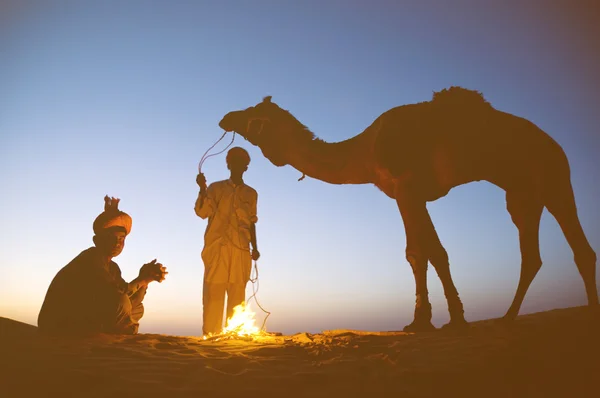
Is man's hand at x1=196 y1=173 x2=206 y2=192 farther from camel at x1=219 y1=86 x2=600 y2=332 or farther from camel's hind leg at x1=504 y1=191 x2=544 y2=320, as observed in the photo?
camel's hind leg at x1=504 y1=191 x2=544 y2=320

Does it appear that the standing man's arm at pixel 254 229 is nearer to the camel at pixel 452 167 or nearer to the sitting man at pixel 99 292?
the camel at pixel 452 167

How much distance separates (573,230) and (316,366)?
4866mm

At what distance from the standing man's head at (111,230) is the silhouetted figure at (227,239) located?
1.70m

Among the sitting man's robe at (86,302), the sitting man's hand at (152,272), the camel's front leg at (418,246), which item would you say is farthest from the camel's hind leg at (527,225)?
the sitting man's robe at (86,302)

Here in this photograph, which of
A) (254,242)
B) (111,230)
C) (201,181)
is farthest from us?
(254,242)

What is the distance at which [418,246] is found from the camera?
254 inches

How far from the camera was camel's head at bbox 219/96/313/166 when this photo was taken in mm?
7656

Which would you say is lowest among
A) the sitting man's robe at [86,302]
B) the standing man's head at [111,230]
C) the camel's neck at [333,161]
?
the sitting man's robe at [86,302]

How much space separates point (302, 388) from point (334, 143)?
192 inches

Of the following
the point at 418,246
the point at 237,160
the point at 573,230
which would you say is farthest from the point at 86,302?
the point at 573,230

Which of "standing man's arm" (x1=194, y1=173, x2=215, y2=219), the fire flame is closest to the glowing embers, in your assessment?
the fire flame

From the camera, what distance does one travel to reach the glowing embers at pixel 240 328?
5902mm

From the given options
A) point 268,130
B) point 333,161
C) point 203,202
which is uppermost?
point 268,130

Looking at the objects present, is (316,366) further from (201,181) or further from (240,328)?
(201,181)
